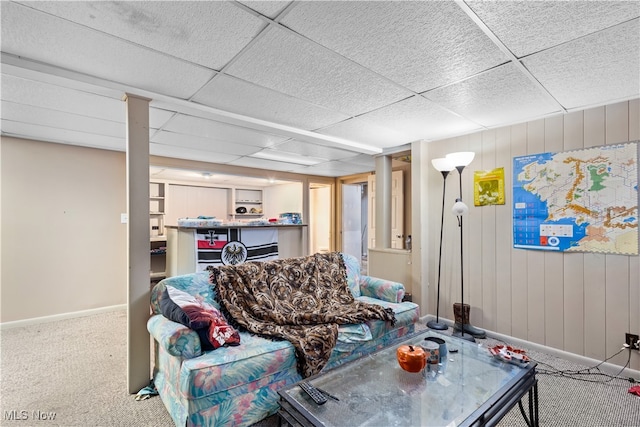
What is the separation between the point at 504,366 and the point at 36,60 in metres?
3.30

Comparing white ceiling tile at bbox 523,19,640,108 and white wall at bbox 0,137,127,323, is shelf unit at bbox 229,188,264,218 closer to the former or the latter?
white wall at bbox 0,137,127,323

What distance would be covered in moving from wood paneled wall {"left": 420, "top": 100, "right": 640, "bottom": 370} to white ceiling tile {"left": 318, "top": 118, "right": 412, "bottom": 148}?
0.46 meters

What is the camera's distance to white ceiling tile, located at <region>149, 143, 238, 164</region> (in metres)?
3.94

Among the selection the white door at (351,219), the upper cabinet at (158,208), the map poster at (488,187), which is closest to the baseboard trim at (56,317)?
the upper cabinet at (158,208)

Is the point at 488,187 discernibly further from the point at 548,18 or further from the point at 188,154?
the point at 188,154

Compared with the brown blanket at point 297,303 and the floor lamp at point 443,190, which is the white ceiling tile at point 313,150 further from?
the brown blanket at point 297,303

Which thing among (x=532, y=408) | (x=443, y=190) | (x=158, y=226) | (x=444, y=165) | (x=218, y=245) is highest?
(x=444, y=165)

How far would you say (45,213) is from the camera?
11.7 feet

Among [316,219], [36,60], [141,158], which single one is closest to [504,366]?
[141,158]

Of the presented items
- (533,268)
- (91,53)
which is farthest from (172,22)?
(533,268)

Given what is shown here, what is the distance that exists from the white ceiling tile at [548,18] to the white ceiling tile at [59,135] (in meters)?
3.83

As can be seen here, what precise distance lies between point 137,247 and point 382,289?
2.14 metres

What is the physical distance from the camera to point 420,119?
284 centimetres

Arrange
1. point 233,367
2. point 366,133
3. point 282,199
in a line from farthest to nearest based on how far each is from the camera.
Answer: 1. point 282,199
2. point 366,133
3. point 233,367
